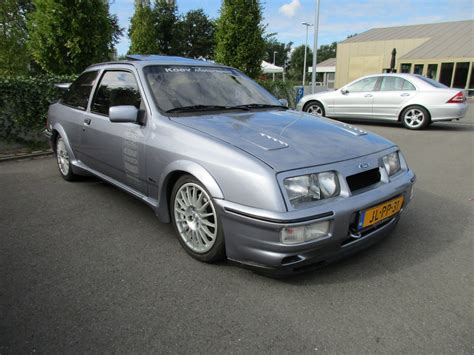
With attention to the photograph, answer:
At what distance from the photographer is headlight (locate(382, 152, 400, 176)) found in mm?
2912

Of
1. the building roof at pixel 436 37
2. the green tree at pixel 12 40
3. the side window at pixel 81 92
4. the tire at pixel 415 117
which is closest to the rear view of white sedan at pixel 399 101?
the tire at pixel 415 117

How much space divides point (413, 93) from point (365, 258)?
8.05 metres

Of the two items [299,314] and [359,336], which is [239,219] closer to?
[299,314]

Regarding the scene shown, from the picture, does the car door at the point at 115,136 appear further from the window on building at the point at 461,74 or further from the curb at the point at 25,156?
the window on building at the point at 461,74

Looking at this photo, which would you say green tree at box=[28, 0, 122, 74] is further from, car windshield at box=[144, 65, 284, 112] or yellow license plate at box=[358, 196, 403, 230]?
yellow license plate at box=[358, 196, 403, 230]

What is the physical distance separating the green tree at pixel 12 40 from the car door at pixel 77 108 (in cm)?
574

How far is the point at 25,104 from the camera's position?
671 centimetres

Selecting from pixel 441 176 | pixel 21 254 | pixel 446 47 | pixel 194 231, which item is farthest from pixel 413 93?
pixel 446 47

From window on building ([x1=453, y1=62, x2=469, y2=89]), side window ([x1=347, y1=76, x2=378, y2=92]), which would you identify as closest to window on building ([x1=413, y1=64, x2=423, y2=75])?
window on building ([x1=453, y1=62, x2=469, y2=89])

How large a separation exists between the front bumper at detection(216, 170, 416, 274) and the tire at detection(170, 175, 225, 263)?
0.44 feet

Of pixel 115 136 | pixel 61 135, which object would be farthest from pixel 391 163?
pixel 61 135

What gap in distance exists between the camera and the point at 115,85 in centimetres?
377

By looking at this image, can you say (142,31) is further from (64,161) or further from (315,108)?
(64,161)

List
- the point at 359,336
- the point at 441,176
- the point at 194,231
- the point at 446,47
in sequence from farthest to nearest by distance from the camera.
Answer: the point at 446,47 → the point at 441,176 → the point at 194,231 → the point at 359,336
